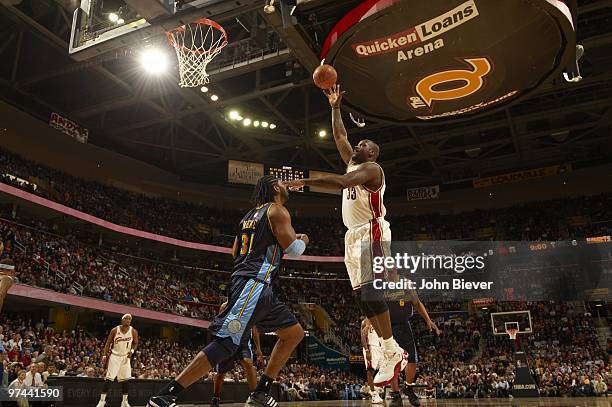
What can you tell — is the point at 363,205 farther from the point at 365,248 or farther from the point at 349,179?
the point at 349,179

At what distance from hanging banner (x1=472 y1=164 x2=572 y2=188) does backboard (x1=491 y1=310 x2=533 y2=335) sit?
1052cm

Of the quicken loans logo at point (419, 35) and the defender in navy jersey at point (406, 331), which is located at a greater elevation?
the quicken loans logo at point (419, 35)

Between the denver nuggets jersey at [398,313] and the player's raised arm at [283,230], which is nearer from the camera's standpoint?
the player's raised arm at [283,230]

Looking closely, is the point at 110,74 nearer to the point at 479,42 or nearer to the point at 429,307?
the point at 479,42

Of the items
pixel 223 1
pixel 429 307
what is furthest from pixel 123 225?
pixel 223 1

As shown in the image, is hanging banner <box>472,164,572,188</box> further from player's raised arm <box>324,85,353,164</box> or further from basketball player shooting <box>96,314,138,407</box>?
player's raised arm <box>324,85,353,164</box>

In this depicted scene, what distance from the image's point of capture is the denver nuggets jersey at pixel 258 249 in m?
4.45

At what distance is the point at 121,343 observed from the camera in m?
10.6

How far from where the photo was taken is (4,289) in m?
5.35

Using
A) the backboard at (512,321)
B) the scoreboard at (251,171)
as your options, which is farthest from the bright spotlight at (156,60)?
the backboard at (512,321)

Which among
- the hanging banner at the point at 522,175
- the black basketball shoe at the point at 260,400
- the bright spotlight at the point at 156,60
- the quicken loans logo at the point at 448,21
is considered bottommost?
the black basketball shoe at the point at 260,400

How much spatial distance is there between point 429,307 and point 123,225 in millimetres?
17670

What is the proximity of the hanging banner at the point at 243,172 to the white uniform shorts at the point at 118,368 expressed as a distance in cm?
1755

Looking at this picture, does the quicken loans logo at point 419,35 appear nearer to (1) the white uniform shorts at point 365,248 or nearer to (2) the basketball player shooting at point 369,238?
(2) the basketball player shooting at point 369,238
